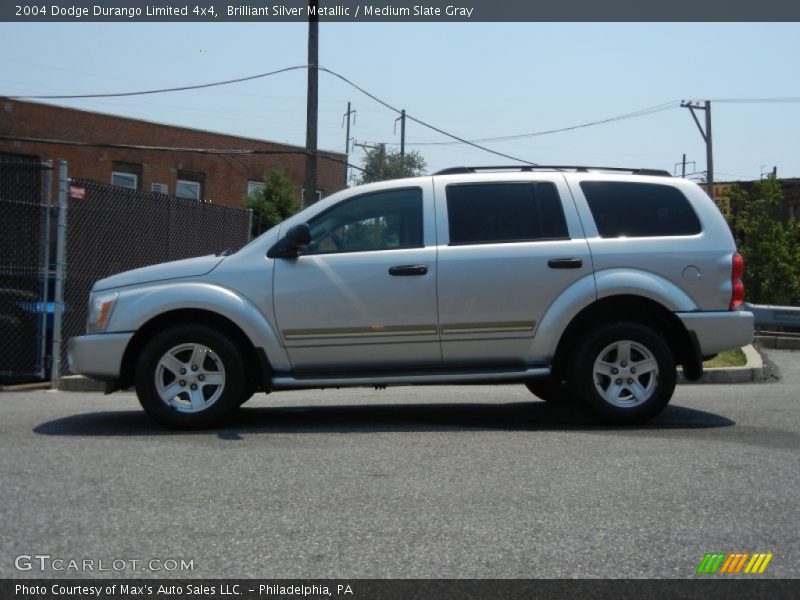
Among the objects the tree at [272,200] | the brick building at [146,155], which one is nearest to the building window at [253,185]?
the brick building at [146,155]

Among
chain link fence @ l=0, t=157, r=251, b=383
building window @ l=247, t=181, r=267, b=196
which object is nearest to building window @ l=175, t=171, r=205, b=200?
building window @ l=247, t=181, r=267, b=196

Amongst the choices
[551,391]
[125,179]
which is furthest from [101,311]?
[125,179]

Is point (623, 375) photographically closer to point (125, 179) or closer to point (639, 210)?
point (639, 210)

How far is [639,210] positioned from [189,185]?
33247 mm

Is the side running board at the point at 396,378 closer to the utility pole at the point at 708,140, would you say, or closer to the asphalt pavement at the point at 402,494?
the asphalt pavement at the point at 402,494

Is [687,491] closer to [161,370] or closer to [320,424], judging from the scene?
[320,424]

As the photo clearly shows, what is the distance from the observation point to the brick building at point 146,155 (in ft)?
110

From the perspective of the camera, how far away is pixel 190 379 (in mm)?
6766

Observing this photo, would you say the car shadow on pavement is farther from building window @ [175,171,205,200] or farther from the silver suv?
building window @ [175,171,205,200]

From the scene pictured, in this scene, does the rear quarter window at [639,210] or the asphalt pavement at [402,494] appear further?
the rear quarter window at [639,210]

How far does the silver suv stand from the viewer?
679cm

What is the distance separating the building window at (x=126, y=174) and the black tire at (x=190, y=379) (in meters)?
31.2

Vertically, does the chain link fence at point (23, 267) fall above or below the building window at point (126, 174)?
below

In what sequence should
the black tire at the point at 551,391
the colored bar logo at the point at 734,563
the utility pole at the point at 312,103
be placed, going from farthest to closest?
the utility pole at the point at 312,103 < the black tire at the point at 551,391 < the colored bar logo at the point at 734,563
